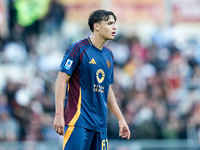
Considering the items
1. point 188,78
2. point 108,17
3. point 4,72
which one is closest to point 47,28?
point 4,72

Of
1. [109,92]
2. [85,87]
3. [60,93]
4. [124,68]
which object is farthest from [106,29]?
[124,68]

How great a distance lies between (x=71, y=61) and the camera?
5.97 m

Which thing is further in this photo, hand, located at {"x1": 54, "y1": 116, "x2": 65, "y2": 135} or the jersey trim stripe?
the jersey trim stripe

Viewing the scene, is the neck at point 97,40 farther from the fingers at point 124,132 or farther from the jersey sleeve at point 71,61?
the fingers at point 124,132

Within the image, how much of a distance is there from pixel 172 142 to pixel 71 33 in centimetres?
643

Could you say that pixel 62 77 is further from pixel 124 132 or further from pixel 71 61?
pixel 124 132

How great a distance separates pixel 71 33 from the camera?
17.0 m

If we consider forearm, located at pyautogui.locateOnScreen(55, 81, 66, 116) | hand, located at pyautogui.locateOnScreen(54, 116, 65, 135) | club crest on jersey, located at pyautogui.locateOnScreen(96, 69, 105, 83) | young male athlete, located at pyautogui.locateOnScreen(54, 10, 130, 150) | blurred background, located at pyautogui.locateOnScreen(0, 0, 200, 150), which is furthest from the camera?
blurred background, located at pyautogui.locateOnScreen(0, 0, 200, 150)

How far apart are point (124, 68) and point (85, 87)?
31.3 ft

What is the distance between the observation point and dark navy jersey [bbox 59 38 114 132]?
19.7 feet

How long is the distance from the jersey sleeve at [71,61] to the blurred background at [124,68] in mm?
5690

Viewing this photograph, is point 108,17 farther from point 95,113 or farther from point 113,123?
point 113,123

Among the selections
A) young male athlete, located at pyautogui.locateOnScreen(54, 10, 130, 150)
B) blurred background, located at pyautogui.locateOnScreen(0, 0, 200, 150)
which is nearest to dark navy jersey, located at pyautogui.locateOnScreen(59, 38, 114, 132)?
young male athlete, located at pyautogui.locateOnScreen(54, 10, 130, 150)

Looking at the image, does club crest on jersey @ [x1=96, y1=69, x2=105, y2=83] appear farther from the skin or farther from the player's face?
the player's face
